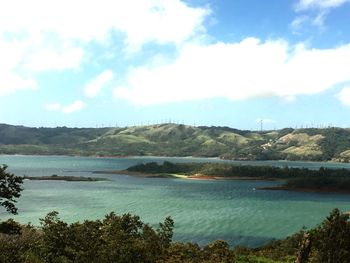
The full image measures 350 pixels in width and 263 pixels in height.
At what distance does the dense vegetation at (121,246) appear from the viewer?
30.1 metres

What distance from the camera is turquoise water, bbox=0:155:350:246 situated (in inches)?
3999

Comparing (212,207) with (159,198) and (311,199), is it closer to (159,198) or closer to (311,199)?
(159,198)

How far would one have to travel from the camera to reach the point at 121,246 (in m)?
Answer: 35.6

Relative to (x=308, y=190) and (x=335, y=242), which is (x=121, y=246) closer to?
(x=335, y=242)

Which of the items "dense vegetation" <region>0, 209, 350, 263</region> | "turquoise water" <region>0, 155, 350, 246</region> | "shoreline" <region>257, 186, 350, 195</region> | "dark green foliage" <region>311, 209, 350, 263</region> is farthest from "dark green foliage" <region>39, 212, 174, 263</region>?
"shoreline" <region>257, 186, 350, 195</region>

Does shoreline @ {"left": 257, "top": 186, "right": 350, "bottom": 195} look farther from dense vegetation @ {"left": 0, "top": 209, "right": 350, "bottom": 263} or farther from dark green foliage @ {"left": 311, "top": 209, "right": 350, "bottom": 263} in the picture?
dark green foliage @ {"left": 311, "top": 209, "right": 350, "bottom": 263}

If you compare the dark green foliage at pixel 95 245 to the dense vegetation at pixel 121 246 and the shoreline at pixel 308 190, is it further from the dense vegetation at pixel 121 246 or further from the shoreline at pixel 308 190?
the shoreline at pixel 308 190

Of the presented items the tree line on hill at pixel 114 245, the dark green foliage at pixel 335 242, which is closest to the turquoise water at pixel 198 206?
the tree line on hill at pixel 114 245

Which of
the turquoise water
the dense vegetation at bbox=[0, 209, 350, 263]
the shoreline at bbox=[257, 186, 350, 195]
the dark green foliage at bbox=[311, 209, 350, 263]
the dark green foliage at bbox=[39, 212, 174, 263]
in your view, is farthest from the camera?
the shoreline at bbox=[257, 186, 350, 195]

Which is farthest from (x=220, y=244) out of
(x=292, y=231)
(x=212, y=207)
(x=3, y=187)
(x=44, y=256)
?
(x=212, y=207)

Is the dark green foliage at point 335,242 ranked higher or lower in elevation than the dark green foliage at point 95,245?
higher

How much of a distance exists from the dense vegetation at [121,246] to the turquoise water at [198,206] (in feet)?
128

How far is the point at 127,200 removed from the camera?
148375 millimetres

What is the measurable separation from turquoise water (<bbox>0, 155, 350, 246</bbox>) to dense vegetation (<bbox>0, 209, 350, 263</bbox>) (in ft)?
128
